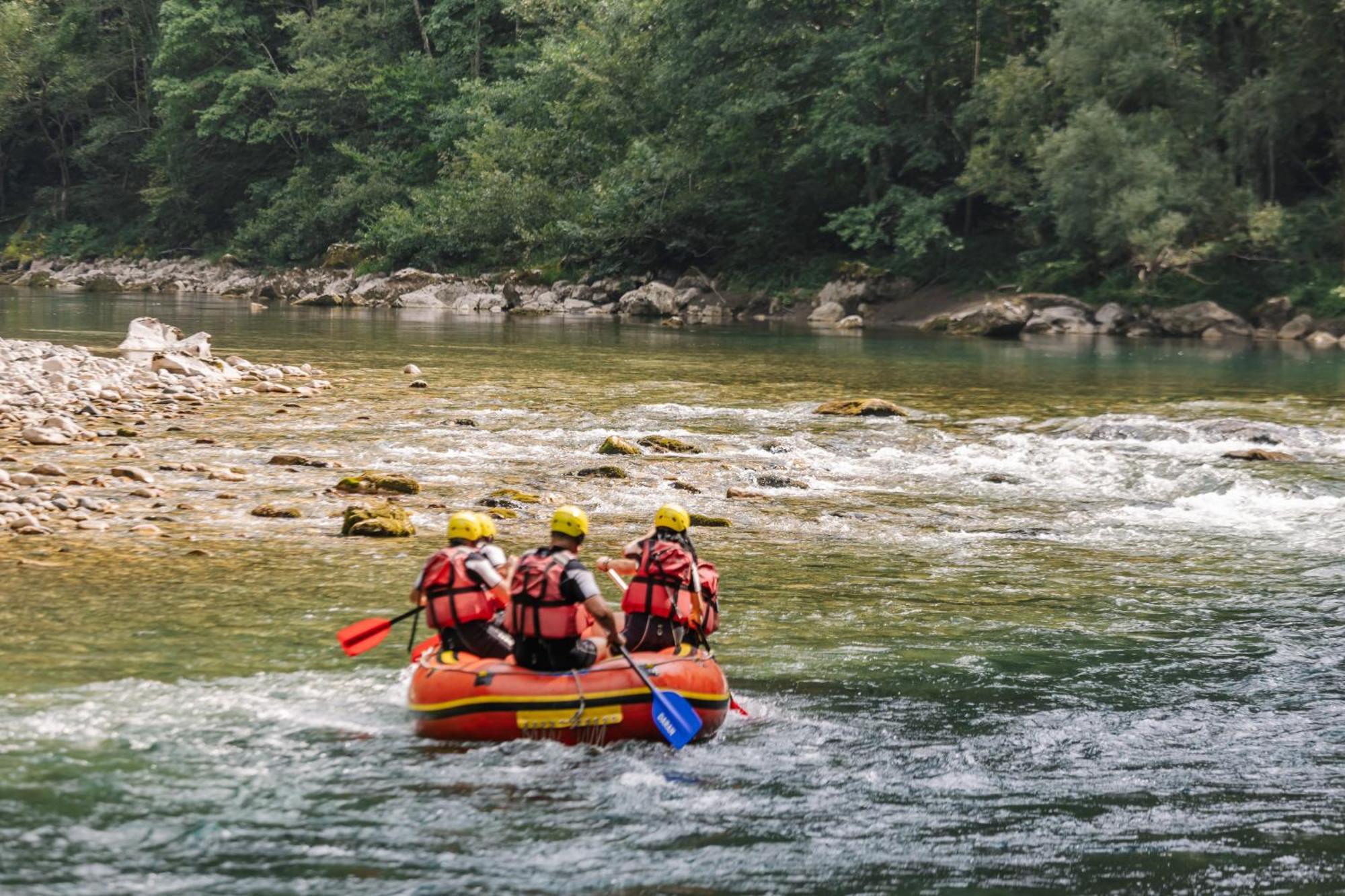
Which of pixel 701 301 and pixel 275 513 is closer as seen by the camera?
pixel 275 513

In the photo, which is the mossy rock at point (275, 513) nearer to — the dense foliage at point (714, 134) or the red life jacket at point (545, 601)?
the red life jacket at point (545, 601)

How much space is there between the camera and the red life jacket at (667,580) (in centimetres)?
801

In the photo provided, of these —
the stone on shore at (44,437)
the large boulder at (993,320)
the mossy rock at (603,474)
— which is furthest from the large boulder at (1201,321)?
the stone on shore at (44,437)

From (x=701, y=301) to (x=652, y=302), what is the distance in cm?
156

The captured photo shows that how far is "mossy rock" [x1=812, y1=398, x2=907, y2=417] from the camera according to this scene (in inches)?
812

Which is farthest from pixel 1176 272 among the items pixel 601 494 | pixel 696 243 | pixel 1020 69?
pixel 601 494

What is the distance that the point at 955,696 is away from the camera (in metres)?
8.28

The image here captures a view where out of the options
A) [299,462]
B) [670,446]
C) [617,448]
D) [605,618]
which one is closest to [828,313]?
[670,446]

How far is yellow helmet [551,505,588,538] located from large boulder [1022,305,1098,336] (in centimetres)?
3213

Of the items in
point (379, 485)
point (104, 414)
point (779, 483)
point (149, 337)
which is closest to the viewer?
point (379, 485)

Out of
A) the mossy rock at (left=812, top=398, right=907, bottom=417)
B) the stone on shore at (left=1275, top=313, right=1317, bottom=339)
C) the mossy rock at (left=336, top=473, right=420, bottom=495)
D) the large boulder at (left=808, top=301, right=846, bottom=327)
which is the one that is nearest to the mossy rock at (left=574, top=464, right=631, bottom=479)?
the mossy rock at (left=336, top=473, right=420, bottom=495)

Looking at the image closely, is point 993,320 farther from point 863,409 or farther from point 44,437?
point 44,437

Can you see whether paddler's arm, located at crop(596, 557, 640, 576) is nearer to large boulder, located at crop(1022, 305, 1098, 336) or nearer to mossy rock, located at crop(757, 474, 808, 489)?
mossy rock, located at crop(757, 474, 808, 489)

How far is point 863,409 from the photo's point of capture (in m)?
20.8
